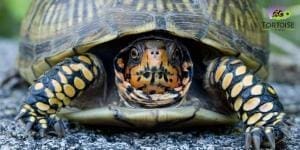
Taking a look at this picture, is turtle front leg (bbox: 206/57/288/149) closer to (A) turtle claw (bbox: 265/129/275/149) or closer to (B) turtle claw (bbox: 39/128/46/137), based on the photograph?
(A) turtle claw (bbox: 265/129/275/149)

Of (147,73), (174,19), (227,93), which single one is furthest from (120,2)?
(227,93)

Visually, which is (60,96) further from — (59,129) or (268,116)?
(268,116)

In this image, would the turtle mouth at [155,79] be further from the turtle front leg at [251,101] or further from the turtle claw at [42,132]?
the turtle claw at [42,132]

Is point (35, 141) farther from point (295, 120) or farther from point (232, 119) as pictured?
point (295, 120)

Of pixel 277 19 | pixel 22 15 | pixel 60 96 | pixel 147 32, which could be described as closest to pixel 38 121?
pixel 60 96

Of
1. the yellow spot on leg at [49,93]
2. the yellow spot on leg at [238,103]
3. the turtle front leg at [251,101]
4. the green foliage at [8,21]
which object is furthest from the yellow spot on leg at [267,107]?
the green foliage at [8,21]

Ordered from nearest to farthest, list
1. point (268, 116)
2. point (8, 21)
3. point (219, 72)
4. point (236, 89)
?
point (268, 116) < point (236, 89) < point (219, 72) < point (8, 21)
